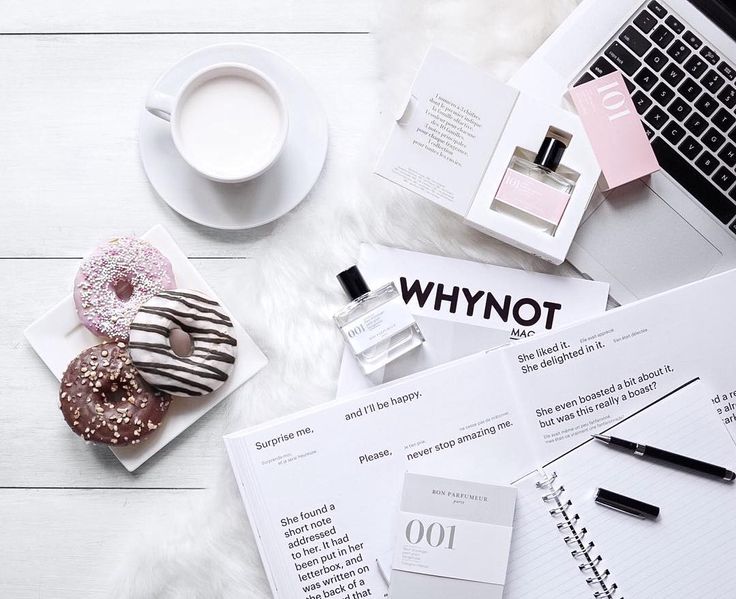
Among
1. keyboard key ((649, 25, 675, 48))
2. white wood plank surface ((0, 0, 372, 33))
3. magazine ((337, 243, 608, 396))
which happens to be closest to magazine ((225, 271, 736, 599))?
magazine ((337, 243, 608, 396))

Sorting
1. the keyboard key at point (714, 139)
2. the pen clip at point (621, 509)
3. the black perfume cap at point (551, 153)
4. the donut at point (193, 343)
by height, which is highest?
the keyboard key at point (714, 139)

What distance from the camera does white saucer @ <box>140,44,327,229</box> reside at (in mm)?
734

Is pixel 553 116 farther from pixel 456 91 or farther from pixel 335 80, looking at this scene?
pixel 335 80

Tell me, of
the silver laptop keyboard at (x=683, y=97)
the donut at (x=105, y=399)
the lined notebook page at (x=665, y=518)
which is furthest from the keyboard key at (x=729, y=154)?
the donut at (x=105, y=399)

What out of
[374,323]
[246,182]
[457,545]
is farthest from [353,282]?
[457,545]

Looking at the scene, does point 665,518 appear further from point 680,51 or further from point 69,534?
point 69,534

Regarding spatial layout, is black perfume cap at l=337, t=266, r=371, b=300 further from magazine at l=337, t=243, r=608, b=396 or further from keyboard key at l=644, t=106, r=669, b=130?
keyboard key at l=644, t=106, r=669, b=130

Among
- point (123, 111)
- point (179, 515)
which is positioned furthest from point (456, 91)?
point (179, 515)

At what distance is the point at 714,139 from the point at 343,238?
362 mm

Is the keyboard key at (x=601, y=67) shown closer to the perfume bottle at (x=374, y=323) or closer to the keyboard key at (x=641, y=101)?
the keyboard key at (x=641, y=101)

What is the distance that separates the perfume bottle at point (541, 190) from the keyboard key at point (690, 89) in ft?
0.39

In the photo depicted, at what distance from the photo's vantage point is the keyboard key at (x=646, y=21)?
0.69 meters

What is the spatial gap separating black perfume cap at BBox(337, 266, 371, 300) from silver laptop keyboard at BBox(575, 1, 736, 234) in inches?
11.5

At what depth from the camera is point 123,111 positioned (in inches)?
29.9
